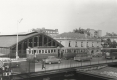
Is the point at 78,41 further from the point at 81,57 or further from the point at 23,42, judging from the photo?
the point at 23,42

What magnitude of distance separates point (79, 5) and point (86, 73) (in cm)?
457

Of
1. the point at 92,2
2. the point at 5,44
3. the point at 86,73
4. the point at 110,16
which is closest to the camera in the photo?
the point at 86,73

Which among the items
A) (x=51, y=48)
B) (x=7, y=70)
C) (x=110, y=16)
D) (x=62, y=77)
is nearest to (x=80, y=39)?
(x=51, y=48)

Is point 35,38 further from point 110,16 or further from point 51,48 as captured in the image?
point 110,16

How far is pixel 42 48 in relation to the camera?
15695 mm

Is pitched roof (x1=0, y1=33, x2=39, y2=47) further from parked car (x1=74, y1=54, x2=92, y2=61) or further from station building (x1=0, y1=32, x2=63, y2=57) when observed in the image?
parked car (x1=74, y1=54, x2=92, y2=61)

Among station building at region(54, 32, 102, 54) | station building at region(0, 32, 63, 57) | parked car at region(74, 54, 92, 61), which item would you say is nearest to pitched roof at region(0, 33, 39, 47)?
station building at region(0, 32, 63, 57)

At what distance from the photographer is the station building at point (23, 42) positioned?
16078mm

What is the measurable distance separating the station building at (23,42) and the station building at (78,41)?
0.99m

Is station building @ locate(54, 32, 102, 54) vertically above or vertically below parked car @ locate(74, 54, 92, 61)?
above

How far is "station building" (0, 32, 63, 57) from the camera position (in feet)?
52.7

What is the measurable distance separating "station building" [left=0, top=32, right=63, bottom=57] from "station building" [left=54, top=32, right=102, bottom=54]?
3.26 ft

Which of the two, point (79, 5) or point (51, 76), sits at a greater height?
point (79, 5)

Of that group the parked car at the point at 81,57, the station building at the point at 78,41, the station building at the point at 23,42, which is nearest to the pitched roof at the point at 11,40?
the station building at the point at 23,42
